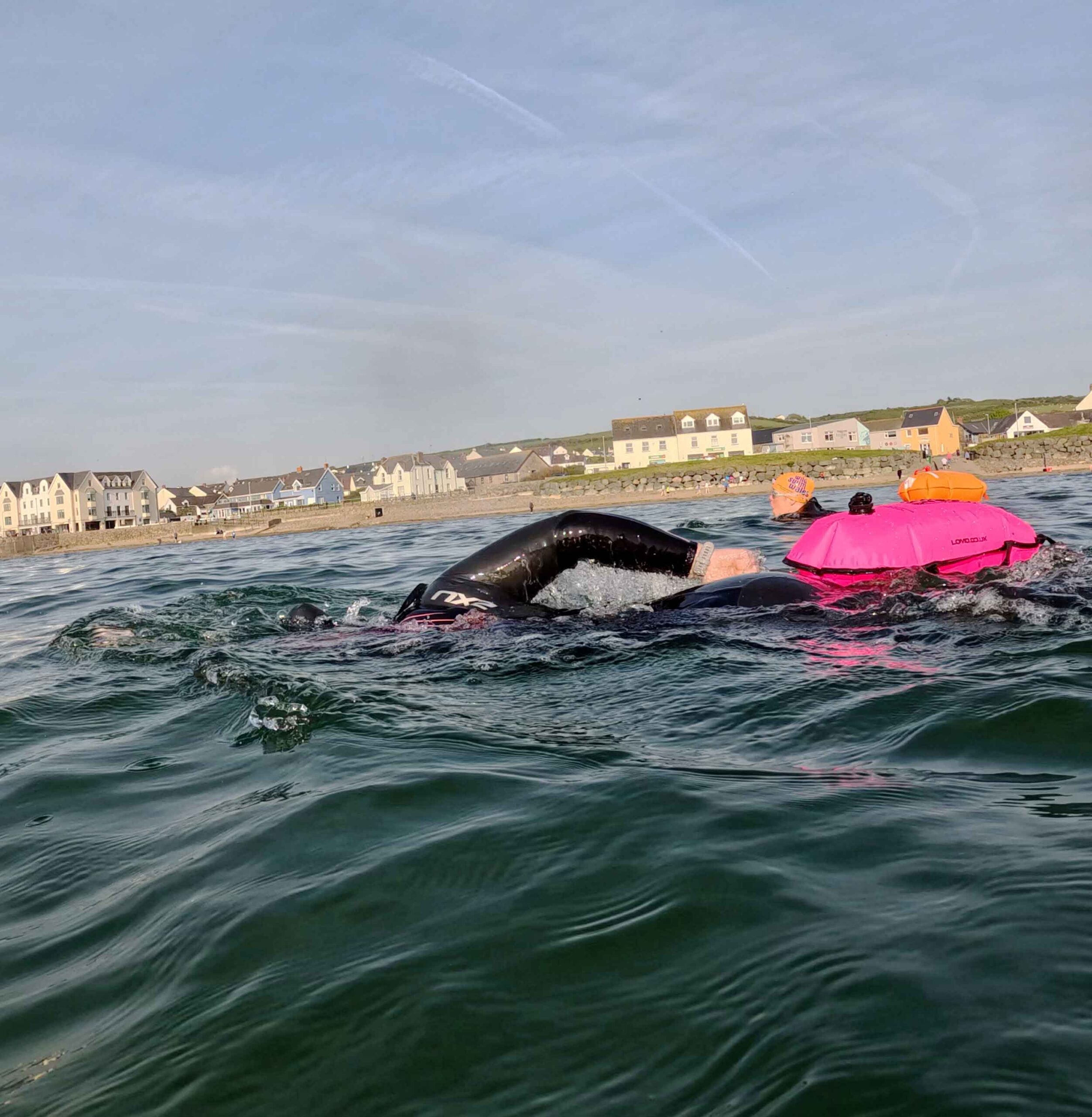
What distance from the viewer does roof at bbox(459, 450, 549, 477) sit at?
108m

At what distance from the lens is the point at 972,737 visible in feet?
11.6

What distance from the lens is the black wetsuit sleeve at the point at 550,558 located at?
6406 mm

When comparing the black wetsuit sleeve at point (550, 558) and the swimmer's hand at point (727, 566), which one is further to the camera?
the swimmer's hand at point (727, 566)

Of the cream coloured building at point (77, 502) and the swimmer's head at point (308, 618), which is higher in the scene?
the cream coloured building at point (77, 502)

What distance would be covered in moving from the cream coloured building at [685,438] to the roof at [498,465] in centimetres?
1300

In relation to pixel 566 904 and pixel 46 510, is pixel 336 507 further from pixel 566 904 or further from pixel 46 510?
pixel 566 904

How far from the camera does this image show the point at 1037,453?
177 feet

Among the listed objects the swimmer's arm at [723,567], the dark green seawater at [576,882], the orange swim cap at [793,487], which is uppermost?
the orange swim cap at [793,487]

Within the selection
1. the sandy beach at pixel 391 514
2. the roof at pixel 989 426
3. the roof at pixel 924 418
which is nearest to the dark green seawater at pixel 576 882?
the sandy beach at pixel 391 514

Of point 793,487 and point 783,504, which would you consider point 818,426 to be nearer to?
point 783,504

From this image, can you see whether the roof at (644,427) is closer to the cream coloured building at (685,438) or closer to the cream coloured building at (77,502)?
the cream coloured building at (685,438)

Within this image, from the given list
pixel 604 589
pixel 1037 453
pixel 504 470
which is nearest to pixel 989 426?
pixel 504 470

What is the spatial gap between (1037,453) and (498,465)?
66892mm

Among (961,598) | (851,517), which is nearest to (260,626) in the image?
(851,517)
